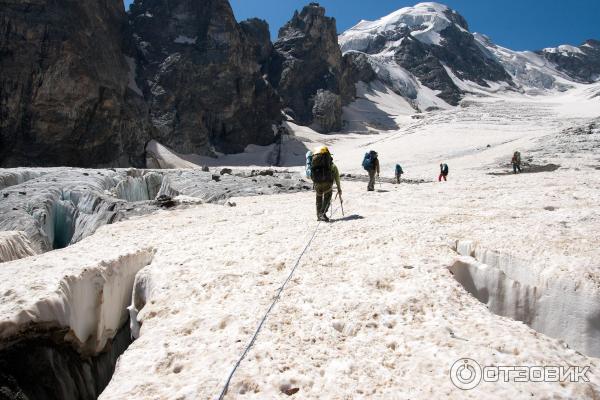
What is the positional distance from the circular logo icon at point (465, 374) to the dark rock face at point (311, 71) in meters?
90.9

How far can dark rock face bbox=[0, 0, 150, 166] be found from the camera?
4803cm

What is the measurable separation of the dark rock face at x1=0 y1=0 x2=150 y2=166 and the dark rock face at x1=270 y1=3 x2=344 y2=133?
48265mm

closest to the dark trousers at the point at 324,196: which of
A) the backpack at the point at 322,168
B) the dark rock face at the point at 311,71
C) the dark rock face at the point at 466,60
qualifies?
the backpack at the point at 322,168

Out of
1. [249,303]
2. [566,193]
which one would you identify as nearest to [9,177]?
[249,303]

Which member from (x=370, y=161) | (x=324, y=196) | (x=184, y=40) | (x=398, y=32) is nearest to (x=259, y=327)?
(x=324, y=196)

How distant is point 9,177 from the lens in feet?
61.6

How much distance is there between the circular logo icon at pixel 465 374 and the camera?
3.41 m

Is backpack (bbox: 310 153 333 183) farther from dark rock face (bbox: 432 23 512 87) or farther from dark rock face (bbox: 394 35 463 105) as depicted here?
dark rock face (bbox: 432 23 512 87)

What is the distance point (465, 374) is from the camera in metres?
3.54

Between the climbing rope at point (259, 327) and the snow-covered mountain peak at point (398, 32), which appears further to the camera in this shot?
the snow-covered mountain peak at point (398, 32)

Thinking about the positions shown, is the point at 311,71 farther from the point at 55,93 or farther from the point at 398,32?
the point at 398,32

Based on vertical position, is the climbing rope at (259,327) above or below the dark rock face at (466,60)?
below

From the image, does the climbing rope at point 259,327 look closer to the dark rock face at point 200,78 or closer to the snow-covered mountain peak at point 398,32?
the dark rock face at point 200,78

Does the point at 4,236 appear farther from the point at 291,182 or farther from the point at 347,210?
the point at 291,182
